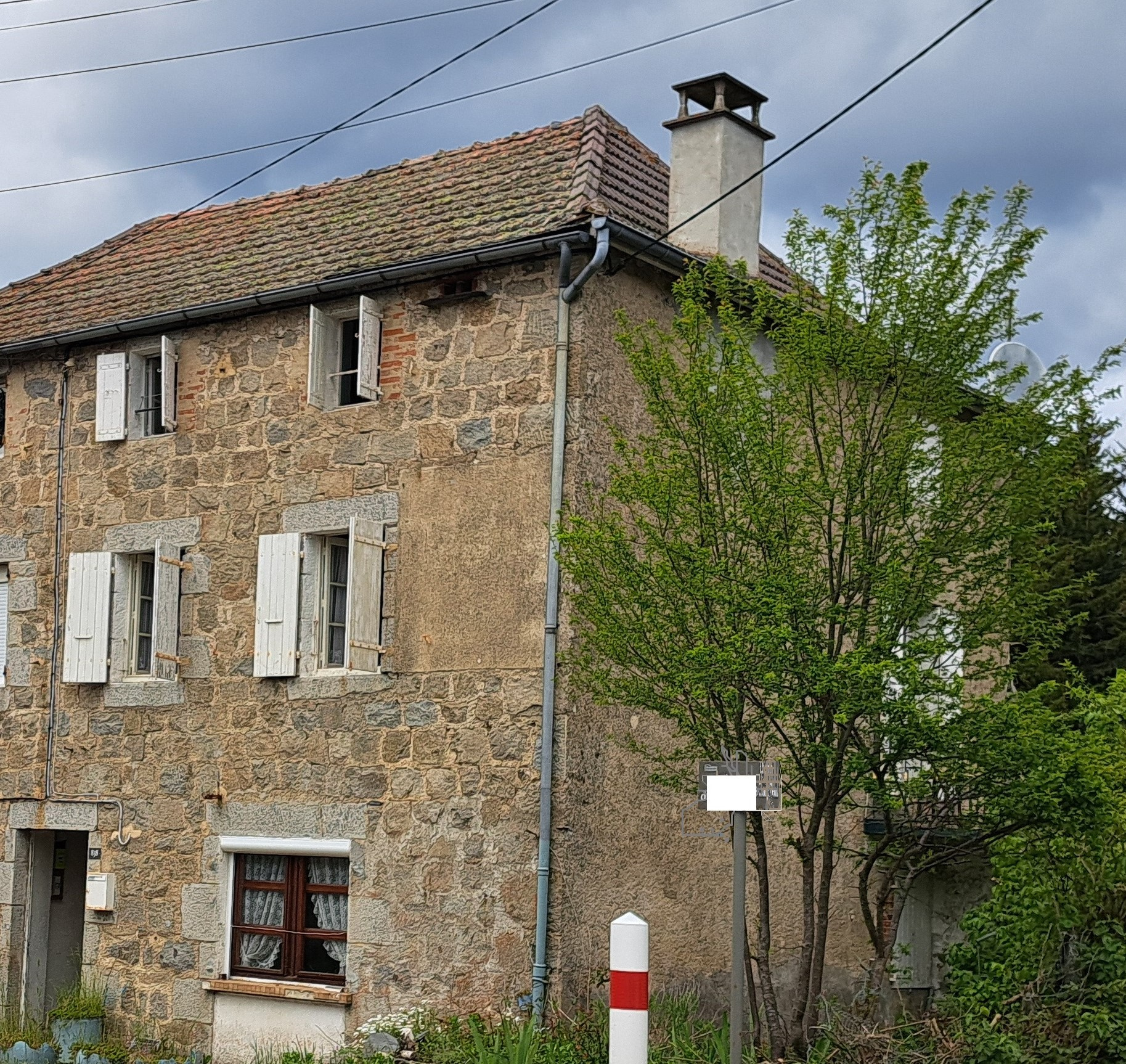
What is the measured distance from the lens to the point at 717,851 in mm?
12586

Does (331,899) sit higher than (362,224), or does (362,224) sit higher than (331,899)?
(362,224)

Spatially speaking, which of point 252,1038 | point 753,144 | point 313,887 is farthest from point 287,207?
point 252,1038

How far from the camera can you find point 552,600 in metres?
11.6

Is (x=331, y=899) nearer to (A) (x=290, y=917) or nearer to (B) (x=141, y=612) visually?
(A) (x=290, y=917)

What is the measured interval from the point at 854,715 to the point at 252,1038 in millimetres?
5591

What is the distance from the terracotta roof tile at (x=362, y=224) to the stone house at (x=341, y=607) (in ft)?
0.19

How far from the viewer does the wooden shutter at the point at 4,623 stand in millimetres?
14789

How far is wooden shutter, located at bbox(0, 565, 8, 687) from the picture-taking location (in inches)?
582

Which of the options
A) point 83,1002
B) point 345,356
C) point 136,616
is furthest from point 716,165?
point 83,1002

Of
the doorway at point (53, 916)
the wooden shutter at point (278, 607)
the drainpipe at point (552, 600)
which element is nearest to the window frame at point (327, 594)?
the wooden shutter at point (278, 607)

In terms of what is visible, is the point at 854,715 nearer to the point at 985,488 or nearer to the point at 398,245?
the point at 985,488

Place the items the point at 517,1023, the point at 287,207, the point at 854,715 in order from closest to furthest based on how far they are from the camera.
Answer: the point at 854,715
the point at 517,1023
the point at 287,207

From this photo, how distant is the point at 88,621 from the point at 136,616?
39 cm

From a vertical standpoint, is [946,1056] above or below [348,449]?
below
